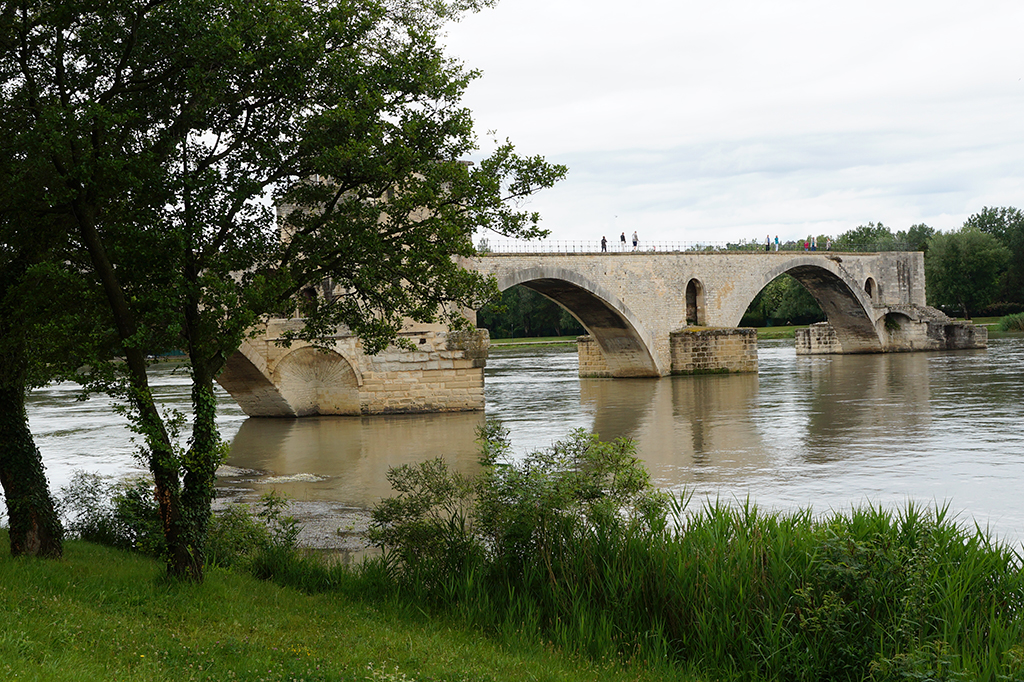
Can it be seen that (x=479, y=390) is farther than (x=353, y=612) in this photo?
Yes

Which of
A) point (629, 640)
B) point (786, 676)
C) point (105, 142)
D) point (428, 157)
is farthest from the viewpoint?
point (428, 157)

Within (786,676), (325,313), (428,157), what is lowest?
(786,676)

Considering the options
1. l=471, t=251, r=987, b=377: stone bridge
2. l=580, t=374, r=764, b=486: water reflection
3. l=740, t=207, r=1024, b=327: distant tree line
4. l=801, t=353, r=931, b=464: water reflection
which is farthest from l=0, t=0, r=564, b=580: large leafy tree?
l=740, t=207, r=1024, b=327: distant tree line

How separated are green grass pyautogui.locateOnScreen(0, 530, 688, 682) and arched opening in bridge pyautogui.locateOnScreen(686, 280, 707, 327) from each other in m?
32.5

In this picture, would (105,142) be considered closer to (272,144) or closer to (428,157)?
(272,144)

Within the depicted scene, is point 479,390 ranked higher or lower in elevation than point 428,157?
lower

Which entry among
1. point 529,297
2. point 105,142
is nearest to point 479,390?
point 105,142

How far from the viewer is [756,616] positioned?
6.06m

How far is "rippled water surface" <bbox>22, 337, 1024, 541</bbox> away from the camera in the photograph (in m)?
12.3

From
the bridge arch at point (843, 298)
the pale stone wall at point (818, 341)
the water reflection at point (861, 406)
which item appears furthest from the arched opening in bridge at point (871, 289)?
the water reflection at point (861, 406)

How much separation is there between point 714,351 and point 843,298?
1561 centimetres

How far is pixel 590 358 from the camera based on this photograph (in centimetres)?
3831

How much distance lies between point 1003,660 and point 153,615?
5.27m

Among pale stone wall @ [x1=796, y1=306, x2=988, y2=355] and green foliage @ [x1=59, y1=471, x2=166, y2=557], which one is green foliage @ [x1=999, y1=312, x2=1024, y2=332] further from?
green foliage @ [x1=59, y1=471, x2=166, y2=557]
